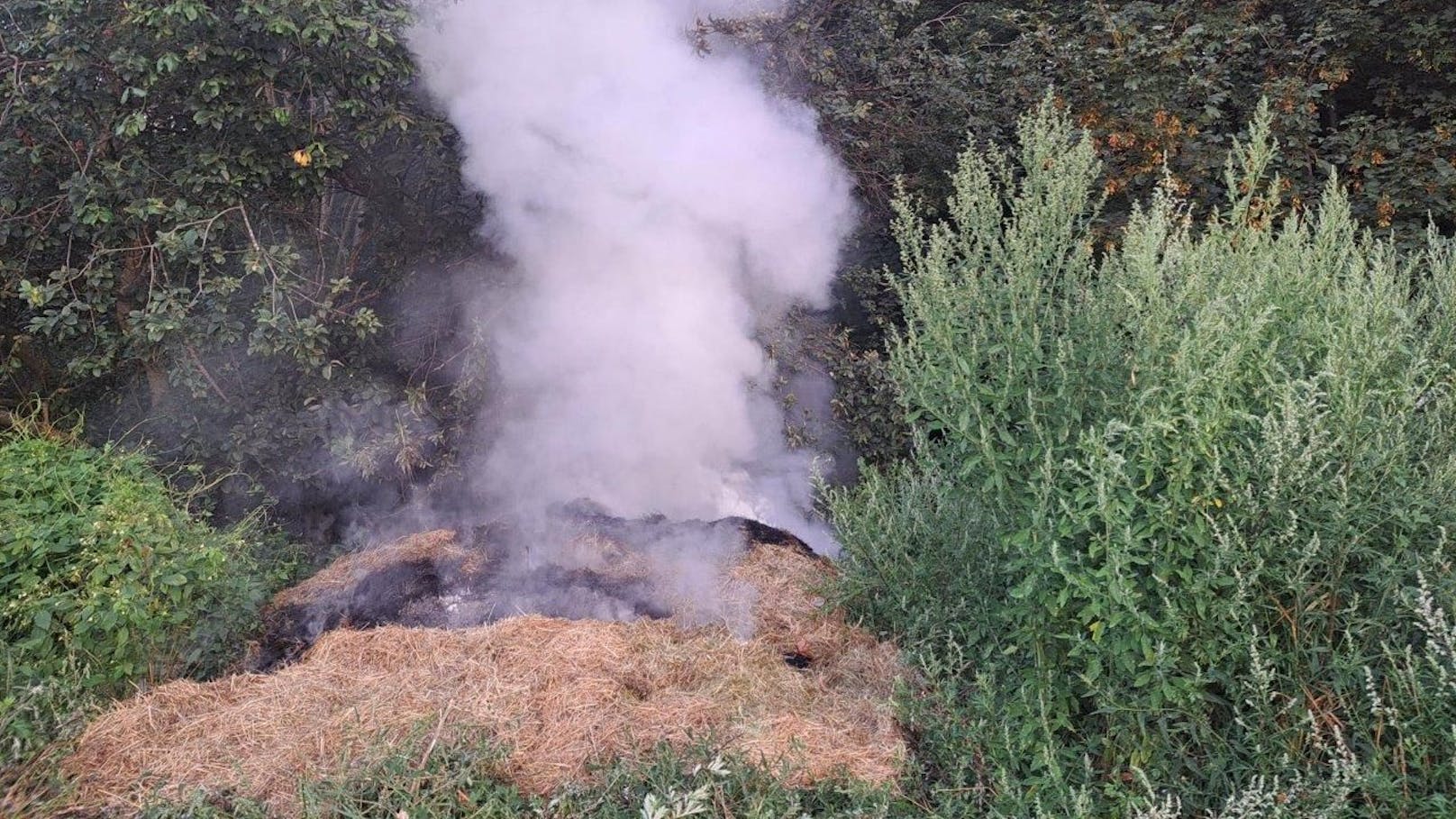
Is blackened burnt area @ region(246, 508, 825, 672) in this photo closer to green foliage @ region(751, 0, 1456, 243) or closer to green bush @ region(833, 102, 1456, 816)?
green bush @ region(833, 102, 1456, 816)

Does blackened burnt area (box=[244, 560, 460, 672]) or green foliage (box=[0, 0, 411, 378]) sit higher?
green foliage (box=[0, 0, 411, 378])

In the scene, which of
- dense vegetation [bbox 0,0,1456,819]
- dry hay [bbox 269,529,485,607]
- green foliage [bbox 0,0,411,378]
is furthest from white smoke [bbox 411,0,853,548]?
dry hay [bbox 269,529,485,607]

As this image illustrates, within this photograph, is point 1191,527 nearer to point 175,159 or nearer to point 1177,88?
point 1177,88

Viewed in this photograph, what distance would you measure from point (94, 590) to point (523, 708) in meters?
1.63

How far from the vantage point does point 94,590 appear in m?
3.45

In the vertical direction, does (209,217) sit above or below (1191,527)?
above

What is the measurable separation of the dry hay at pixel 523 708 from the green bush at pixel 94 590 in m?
0.20

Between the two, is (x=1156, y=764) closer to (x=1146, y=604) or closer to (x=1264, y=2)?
(x=1146, y=604)

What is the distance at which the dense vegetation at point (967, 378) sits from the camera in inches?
103

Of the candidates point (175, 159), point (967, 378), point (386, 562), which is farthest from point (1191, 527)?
point (175, 159)

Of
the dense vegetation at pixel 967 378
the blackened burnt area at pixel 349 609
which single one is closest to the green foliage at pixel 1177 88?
the dense vegetation at pixel 967 378

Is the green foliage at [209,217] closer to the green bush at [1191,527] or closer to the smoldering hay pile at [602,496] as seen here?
the smoldering hay pile at [602,496]

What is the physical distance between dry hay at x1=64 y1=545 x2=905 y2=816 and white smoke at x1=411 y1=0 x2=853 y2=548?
197 centimetres

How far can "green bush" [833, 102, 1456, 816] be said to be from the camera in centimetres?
251
